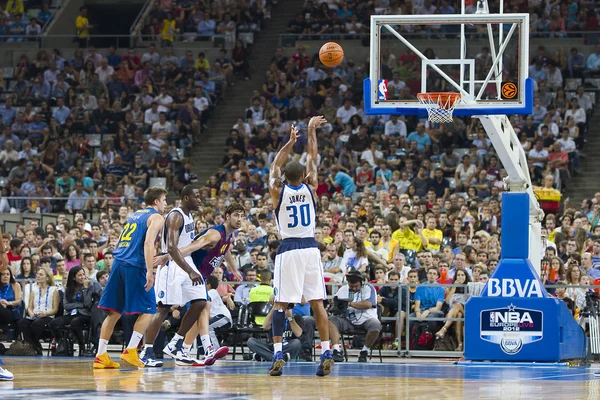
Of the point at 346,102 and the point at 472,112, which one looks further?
the point at 346,102

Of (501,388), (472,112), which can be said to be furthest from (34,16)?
(501,388)

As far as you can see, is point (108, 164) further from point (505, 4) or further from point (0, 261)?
point (0, 261)

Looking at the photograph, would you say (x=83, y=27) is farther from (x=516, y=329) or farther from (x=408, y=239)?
(x=516, y=329)

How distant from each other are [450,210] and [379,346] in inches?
192

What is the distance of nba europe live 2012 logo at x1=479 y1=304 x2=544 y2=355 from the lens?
14.6 meters

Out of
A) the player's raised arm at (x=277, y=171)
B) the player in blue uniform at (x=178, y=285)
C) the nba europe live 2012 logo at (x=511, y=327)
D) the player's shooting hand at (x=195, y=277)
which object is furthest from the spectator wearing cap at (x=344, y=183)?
the player's raised arm at (x=277, y=171)

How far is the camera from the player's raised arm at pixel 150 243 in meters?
13.1

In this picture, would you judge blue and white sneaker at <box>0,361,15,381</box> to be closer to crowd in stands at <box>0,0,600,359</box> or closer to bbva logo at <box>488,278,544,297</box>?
crowd in stands at <box>0,0,600,359</box>

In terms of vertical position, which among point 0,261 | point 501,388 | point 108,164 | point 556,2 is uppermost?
point 556,2

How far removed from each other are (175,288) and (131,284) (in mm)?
764

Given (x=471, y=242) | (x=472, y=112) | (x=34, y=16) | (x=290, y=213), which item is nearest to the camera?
(x=290, y=213)

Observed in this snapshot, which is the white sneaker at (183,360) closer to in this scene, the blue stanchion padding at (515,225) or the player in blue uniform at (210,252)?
the player in blue uniform at (210,252)

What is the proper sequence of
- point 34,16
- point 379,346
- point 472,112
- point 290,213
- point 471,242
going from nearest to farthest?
point 290,213 → point 472,112 → point 379,346 → point 471,242 → point 34,16

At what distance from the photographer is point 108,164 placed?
92.7 feet
